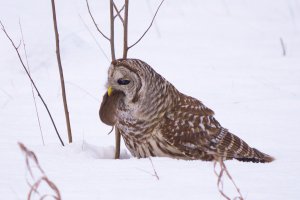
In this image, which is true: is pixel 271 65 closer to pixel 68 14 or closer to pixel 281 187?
pixel 68 14

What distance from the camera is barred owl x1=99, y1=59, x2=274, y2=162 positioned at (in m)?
3.51

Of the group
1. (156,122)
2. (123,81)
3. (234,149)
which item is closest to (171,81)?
(234,149)

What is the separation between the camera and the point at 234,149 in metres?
3.76

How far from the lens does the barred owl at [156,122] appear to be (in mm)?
3514

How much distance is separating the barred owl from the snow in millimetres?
292

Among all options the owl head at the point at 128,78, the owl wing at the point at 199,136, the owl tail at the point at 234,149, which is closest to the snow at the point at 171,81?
the owl tail at the point at 234,149

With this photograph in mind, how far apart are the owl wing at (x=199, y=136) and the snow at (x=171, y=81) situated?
11.0 inches

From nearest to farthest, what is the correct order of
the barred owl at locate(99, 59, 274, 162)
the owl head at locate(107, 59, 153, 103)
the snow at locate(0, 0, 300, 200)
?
1. the snow at locate(0, 0, 300, 200)
2. the owl head at locate(107, 59, 153, 103)
3. the barred owl at locate(99, 59, 274, 162)

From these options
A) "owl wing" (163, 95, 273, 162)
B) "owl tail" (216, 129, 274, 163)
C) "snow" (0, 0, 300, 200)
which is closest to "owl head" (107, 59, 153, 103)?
"owl wing" (163, 95, 273, 162)

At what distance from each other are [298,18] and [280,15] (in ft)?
1.42

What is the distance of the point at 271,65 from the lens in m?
7.15

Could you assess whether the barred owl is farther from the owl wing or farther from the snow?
the snow

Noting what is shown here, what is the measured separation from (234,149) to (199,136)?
11.3 inches

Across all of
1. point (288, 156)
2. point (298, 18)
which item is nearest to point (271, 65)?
point (298, 18)
